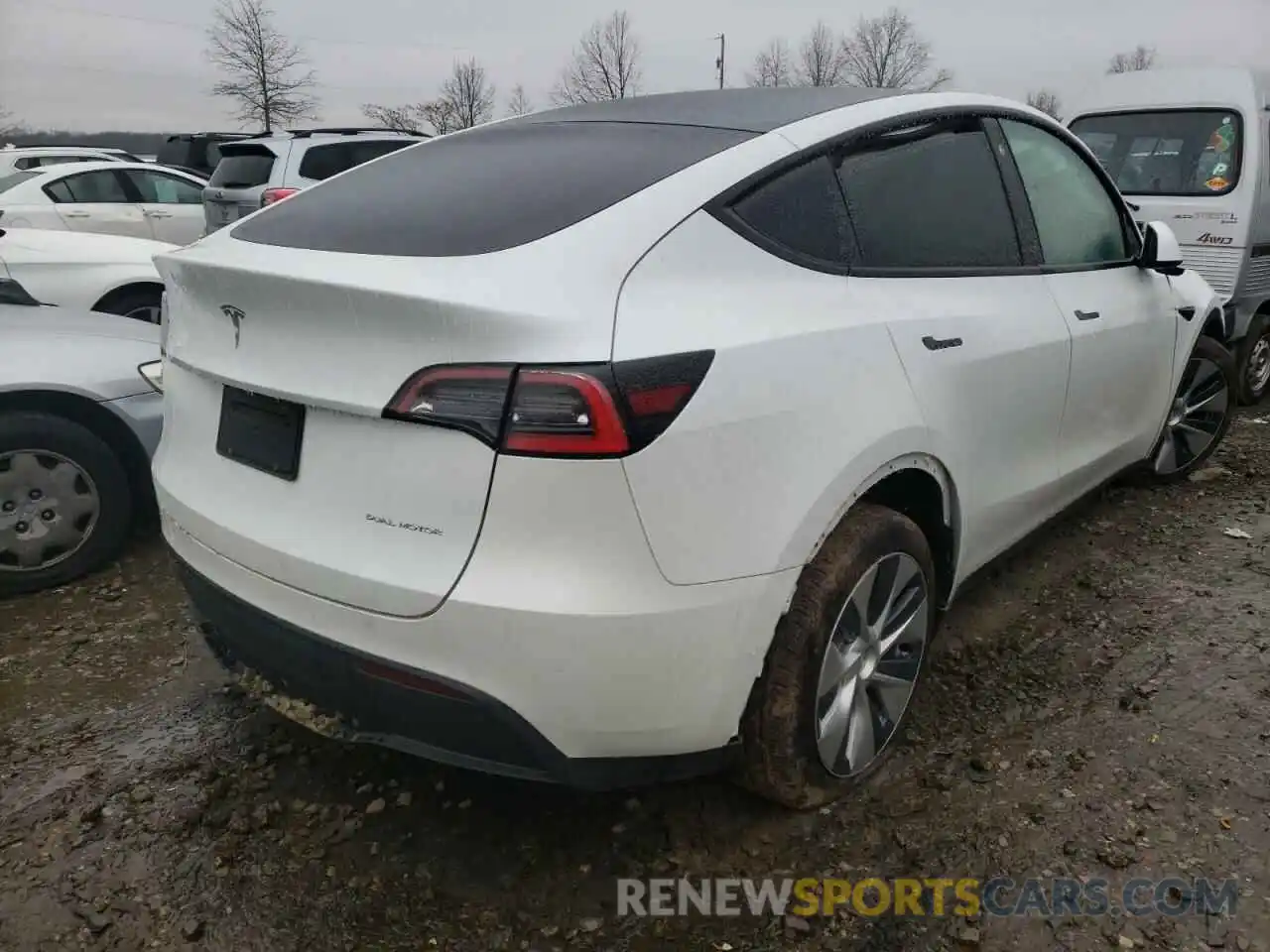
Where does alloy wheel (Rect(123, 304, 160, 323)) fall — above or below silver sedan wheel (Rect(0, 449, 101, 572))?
above

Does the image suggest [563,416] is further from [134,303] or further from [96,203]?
[96,203]

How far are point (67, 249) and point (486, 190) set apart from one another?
15.2 ft

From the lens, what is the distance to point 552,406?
5.40ft

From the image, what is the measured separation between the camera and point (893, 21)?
1810 inches

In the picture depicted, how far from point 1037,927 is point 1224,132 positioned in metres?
5.91

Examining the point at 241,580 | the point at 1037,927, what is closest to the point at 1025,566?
the point at 1037,927

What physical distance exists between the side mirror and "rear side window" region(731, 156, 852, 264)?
187 cm

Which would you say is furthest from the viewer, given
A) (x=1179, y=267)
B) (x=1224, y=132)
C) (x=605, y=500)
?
(x=1224, y=132)

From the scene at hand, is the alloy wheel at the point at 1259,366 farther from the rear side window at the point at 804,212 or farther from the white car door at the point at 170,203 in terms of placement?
the white car door at the point at 170,203

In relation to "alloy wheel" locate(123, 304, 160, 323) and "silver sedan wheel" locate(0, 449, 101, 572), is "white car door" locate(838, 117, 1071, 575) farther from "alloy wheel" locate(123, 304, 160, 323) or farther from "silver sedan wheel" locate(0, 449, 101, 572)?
"alloy wheel" locate(123, 304, 160, 323)

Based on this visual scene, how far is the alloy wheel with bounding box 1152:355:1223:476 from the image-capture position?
168 inches

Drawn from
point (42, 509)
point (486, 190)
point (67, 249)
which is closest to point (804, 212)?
point (486, 190)

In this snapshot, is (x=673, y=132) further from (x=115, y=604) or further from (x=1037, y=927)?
(x=115, y=604)

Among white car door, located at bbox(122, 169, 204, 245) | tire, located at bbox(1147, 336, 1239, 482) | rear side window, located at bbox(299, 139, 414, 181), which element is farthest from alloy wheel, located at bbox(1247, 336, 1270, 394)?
white car door, located at bbox(122, 169, 204, 245)
